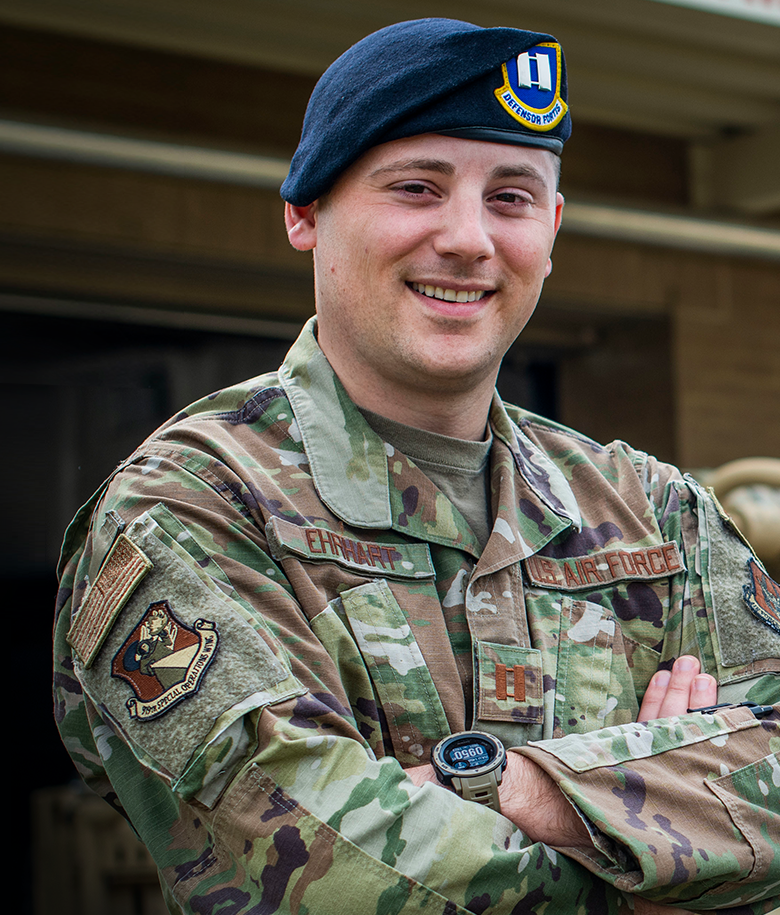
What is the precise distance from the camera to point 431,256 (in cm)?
147

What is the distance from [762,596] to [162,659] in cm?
84

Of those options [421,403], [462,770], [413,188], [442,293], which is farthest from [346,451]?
[462,770]

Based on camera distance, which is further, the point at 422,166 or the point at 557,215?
the point at 557,215

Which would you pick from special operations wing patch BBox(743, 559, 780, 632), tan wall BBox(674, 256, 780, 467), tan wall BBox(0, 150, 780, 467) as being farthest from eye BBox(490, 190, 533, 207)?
tan wall BBox(674, 256, 780, 467)

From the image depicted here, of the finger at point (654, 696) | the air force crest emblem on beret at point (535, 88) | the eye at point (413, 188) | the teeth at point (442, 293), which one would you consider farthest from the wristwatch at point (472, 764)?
the air force crest emblem on beret at point (535, 88)

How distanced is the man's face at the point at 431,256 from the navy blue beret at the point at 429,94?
0.07 ft

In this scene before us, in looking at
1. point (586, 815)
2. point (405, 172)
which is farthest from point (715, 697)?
point (405, 172)

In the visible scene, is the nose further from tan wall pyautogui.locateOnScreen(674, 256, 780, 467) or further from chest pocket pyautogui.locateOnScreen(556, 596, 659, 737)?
tan wall pyautogui.locateOnScreen(674, 256, 780, 467)

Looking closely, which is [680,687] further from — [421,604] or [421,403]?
[421,403]

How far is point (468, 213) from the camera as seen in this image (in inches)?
57.1

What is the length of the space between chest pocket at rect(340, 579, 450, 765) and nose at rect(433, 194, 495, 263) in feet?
1.41

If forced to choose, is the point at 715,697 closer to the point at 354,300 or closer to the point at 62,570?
the point at 354,300

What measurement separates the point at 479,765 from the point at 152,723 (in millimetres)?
355

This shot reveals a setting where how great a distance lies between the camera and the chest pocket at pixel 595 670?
145 centimetres
